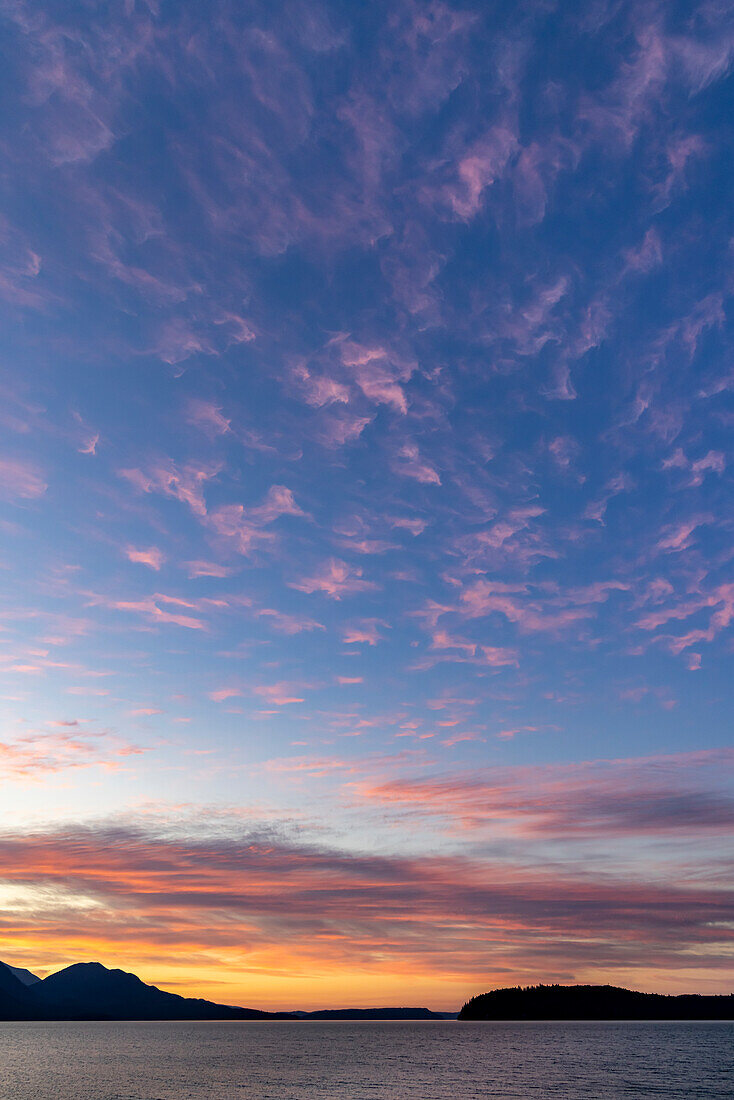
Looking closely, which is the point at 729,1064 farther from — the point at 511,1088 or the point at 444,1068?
the point at 511,1088

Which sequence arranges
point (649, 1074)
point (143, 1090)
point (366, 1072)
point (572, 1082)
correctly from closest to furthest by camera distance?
1. point (143, 1090)
2. point (572, 1082)
3. point (649, 1074)
4. point (366, 1072)

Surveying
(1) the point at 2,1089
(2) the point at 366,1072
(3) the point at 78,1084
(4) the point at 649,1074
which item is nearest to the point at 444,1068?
(2) the point at 366,1072

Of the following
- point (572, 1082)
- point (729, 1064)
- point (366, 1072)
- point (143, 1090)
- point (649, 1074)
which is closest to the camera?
point (143, 1090)

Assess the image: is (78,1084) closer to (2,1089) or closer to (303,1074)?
(2,1089)

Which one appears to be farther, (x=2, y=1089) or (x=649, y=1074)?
(x=649, y=1074)

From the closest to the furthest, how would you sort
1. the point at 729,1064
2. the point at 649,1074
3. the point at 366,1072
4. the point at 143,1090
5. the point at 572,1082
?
1. the point at 143,1090
2. the point at 572,1082
3. the point at 649,1074
4. the point at 366,1072
5. the point at 729,1064

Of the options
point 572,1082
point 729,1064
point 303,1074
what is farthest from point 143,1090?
point 729,1064

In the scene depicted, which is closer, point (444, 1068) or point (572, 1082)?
point (572, 1082)

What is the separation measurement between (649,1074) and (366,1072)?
69.7 m

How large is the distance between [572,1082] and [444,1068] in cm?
5606

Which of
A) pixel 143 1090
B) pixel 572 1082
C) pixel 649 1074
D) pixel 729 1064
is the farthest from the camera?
pixel 729 1064

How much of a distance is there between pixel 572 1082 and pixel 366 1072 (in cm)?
5870

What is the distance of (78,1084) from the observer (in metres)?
157

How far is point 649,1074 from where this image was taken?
6639 inches
